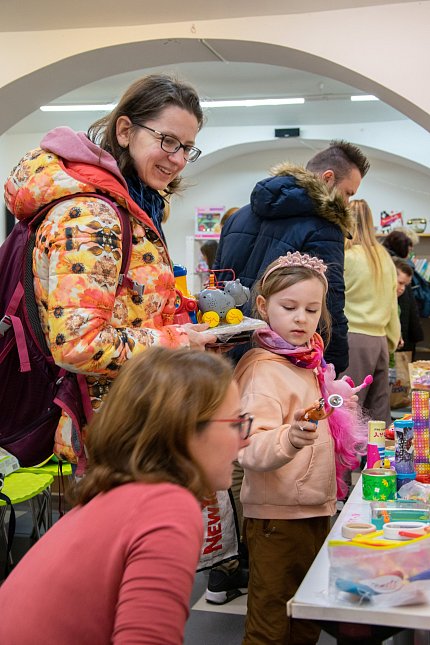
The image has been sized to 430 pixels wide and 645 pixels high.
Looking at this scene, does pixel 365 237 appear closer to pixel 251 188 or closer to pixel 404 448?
pixel 404 448

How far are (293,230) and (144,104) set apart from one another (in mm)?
988

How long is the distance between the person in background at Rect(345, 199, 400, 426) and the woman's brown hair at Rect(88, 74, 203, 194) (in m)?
2.38

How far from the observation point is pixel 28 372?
6.44 feet

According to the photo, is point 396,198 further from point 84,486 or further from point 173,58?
point 84,486

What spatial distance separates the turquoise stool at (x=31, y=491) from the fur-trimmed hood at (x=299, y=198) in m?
1.57

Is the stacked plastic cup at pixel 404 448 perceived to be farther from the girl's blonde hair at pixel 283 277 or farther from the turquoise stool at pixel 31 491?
the turquoise stool at pixel 31 491

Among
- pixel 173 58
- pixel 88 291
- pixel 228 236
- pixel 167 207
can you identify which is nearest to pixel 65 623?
pixel 88 291

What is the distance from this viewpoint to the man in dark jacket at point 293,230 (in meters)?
2.87

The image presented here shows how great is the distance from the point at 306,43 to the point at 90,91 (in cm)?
414

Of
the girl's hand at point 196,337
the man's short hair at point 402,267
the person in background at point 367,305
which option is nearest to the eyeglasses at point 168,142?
the girl's hand at point 196,337

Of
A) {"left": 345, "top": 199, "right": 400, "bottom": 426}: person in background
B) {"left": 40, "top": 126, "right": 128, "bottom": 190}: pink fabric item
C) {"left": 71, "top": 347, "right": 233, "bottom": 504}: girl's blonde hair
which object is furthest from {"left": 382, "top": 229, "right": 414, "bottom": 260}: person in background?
{"left": 71, "top": 347, "right": 233, "bottom": 504}: girl's blonde hair

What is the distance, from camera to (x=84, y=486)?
3.95 feet

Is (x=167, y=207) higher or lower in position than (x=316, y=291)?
higher

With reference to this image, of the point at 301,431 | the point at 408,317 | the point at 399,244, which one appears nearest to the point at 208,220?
the point at 399,244
